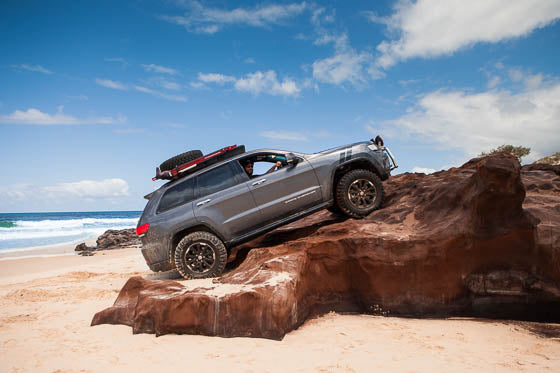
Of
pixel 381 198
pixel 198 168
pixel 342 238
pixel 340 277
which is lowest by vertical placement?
pixel 340 277

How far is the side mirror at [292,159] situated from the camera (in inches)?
233

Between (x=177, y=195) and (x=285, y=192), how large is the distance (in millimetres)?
1915

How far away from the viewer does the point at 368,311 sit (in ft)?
15.4

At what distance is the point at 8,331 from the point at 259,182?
398 centimetres

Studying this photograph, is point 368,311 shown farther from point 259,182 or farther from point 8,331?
point 8,331

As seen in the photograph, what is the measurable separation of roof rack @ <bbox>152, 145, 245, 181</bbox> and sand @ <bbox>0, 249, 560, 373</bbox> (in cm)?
255

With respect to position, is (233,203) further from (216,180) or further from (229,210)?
(216,180)

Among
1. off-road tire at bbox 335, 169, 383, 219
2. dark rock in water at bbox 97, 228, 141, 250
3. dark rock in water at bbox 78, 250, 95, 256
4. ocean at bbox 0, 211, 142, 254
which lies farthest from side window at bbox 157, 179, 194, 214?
ocean at bbox 0, 211, 142, 254

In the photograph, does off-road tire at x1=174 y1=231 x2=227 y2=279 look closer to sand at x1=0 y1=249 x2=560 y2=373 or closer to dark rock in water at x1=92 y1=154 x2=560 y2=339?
dark rock in water at x1=92 y1=154 x2=560 y2=339

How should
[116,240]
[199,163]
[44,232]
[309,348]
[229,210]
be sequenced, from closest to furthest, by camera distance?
[309,348] < [229,210] < [199,163] < [116,240] < [44,232]

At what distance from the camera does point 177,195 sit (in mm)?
6086

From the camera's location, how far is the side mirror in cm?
592

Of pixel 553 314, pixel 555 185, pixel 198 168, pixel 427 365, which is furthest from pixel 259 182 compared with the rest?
pixel 555 185

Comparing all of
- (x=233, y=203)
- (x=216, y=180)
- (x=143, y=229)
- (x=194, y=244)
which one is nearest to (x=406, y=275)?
(x=233, y=203)
